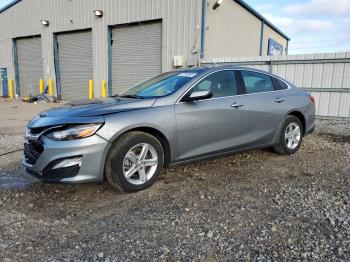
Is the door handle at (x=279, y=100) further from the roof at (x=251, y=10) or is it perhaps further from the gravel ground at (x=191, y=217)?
the roof at (x=251, y=10)

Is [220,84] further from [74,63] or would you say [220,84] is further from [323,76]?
[74,63]

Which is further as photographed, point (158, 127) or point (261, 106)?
point (261, 106)

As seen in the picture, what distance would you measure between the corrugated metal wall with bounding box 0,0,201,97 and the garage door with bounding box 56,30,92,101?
1.77ft

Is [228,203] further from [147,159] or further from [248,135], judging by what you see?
[248,135]

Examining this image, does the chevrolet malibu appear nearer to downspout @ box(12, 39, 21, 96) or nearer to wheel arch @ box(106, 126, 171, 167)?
wheel arch @ box(106, 126, 171, 167)

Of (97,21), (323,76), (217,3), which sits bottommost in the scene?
(323,76)

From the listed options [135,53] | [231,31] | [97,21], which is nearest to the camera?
[135,53]

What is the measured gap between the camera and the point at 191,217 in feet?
10.8

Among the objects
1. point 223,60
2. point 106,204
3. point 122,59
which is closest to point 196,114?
point 106,204

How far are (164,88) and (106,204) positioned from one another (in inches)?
70.2

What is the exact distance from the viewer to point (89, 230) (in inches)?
121

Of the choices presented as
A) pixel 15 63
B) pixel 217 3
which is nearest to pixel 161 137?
pixel 217 3

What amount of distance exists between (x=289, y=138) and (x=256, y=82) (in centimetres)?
127

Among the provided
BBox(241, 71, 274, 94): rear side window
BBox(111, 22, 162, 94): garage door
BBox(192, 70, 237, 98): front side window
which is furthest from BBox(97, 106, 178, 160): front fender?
BBox(111, 22, 162, 94): garage door
